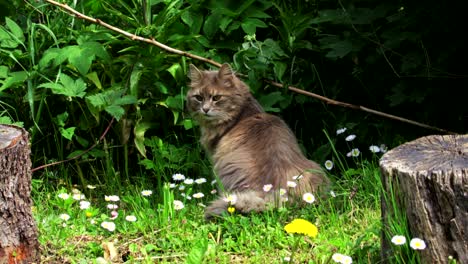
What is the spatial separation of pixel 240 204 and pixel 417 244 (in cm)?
133

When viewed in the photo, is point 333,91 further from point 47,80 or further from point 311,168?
point 47,80

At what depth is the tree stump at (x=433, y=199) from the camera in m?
2.96

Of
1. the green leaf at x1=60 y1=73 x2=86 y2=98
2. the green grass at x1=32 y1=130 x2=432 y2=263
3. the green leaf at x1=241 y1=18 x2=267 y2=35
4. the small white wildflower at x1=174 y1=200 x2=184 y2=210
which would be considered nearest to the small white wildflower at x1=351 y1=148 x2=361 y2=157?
the green grass at x1=32 y1=130 x2=432 y2=263

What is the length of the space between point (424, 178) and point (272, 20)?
3.02m

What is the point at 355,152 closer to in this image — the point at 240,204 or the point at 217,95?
the point at 217,95

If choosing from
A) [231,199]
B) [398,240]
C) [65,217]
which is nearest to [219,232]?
[231,199]

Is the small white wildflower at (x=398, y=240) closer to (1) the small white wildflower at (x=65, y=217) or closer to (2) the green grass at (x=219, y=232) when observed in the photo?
(2) the green grass at (x=219, y=232)

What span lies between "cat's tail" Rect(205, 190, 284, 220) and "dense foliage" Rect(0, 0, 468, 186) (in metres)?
1.05

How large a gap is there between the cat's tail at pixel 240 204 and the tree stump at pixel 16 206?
993 millimetres

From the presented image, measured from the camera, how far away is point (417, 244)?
117 inches

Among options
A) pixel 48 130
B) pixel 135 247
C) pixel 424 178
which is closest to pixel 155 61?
pixel 48 130

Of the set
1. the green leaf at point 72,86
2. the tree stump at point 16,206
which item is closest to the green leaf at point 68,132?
the green leaf at point 72,86

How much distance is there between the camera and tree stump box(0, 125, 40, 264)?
355cm

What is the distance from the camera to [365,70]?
5367mm
